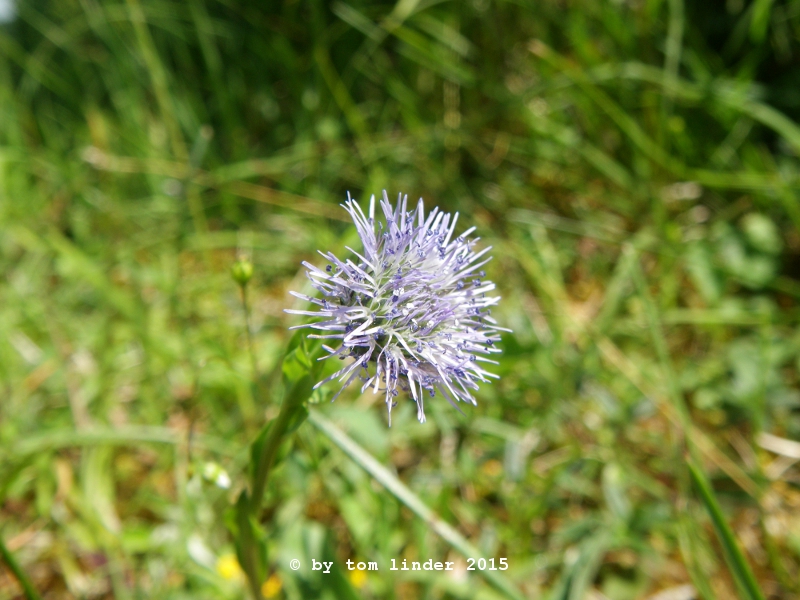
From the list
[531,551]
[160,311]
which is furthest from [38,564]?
[531,551]

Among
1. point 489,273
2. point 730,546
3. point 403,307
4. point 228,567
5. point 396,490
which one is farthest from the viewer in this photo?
point 489,273

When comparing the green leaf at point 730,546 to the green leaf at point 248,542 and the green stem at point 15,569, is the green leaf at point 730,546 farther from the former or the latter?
the green stem at point 15,569

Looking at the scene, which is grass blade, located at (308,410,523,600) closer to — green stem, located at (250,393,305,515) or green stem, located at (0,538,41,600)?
green stem, located at (250,393,305,515)

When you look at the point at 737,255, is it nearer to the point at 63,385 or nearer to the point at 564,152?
the point at 564,152

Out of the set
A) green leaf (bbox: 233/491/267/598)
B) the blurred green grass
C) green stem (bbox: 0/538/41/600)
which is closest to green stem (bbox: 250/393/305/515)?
green leaf (bbox: 233/491/267/598)

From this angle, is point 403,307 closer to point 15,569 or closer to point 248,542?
point 248,542

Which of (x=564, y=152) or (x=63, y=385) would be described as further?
(x=564, y=152)

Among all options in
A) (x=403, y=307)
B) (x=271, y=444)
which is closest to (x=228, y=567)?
(x=271, y=444)
